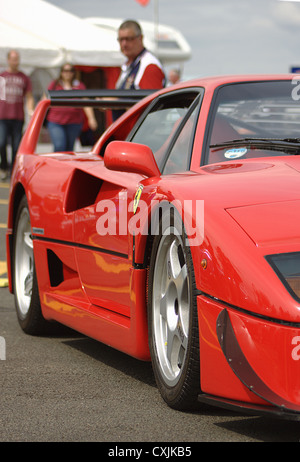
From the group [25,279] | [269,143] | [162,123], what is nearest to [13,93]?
[25,279]

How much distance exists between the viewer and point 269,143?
4137mm

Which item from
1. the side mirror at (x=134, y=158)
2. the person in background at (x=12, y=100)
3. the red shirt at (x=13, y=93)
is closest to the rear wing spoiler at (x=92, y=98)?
the side mirror at (x=134, y=158)

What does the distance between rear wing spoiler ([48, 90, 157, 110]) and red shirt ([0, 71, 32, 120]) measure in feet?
33.0

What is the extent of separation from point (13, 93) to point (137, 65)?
801cm

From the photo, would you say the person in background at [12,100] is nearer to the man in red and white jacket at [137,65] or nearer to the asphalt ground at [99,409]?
the man in red and white jacket at [137,65]

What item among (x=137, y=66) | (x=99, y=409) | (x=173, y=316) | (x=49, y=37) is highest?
(x=137, y=66)

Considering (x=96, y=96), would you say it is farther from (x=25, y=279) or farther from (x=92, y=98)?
(x=25, y=279)

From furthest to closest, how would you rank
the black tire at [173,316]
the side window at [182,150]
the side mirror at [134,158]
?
the side window at [182,150] → the side mirror at [134,158] → the black tire at [173,316]

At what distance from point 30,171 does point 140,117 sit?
920 mm

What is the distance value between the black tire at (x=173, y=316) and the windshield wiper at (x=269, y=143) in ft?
2.05

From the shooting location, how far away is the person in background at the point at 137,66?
7824 mm

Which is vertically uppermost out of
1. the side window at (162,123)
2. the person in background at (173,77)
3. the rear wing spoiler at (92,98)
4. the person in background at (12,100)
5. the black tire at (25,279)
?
the side window at (162,123)

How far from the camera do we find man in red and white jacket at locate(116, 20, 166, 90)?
308 inches
